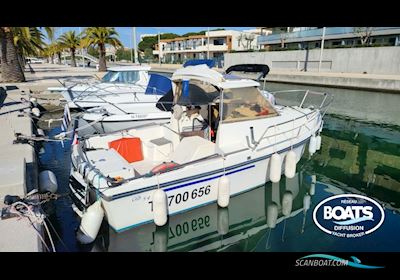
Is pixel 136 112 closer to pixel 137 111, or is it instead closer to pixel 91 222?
pixel 137 111

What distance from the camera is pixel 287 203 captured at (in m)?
6.27

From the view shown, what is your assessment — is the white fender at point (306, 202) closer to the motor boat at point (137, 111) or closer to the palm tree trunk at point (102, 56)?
the motor boat at point (137, 111)

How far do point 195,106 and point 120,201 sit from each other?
3.16 meters

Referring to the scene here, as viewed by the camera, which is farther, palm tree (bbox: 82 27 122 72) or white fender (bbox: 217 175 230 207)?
palm tree (bbox: 82 27 122 72)

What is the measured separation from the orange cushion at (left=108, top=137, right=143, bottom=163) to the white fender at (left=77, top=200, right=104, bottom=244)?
6.57ft

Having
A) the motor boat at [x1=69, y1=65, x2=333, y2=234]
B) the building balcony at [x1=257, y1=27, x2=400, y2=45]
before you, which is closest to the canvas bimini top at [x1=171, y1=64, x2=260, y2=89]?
A: the motor boat at [x1=69, y1=65, x2=333, y2=234]

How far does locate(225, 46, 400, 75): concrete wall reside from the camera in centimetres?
2329

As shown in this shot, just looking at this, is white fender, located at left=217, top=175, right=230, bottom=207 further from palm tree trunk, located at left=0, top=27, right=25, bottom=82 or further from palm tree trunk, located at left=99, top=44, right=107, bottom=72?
palm tree trunk, located at left=99, top=44, right=107, bottom=72

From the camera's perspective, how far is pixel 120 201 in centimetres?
448
